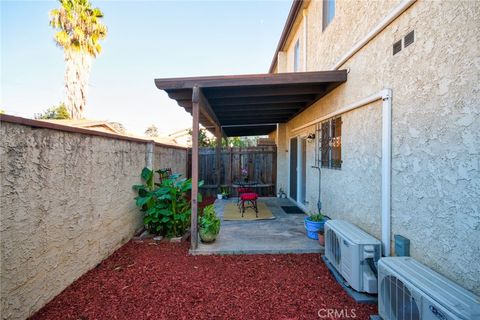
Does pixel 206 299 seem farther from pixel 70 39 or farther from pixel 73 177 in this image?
pixel 70 39

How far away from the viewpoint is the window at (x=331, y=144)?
4454 millimetres

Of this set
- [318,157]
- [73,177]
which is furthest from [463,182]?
[73,177]

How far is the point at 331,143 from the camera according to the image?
4.83 metres

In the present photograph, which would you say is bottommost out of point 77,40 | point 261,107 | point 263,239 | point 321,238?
point 263,239

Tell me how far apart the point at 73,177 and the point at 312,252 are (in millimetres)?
3680

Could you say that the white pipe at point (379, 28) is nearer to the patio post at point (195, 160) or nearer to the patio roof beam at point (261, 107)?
the patio roof beam at point (261, 107)

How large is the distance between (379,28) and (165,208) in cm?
457

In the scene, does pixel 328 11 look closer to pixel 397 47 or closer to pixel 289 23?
pixel 289 23

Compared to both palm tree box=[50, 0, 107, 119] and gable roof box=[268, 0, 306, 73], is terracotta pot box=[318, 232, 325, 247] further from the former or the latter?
palm tree box=[50, 0, 107, 119]

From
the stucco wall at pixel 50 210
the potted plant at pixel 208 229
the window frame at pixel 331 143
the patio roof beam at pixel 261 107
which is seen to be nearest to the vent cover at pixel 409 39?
the window frame at pixel 331 143

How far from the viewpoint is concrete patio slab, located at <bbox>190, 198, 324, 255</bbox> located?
394 cm

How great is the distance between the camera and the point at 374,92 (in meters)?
3.18

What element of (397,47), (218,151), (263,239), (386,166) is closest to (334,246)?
(386,166)

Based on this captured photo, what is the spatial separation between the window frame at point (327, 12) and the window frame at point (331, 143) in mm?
2127
